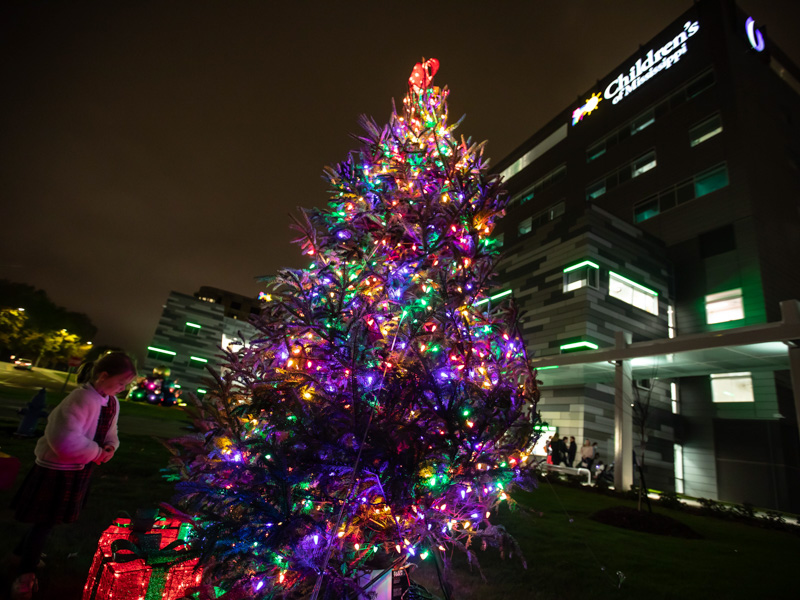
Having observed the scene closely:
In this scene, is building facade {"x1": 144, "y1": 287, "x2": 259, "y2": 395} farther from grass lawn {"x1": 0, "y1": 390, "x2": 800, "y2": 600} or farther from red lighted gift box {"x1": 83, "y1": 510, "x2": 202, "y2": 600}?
red lighted gift box {"x1": 83, "y1": 510, "x2": 202, "y2": 600}

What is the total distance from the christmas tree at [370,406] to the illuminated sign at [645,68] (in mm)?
28797

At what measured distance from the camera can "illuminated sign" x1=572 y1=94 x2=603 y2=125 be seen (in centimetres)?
2822

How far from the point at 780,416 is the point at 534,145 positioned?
2497 cm

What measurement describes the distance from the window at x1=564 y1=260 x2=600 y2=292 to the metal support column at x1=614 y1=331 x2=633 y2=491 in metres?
4.98

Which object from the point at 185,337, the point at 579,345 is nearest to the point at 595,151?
the point at 579,345

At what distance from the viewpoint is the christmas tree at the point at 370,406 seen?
2408 millimetres

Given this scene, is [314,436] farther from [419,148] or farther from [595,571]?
[595,571]

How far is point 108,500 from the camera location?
4.84 m

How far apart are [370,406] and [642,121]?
1147 inches

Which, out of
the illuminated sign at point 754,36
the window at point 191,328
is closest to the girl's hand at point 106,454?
the illuminated sign at point 754,36

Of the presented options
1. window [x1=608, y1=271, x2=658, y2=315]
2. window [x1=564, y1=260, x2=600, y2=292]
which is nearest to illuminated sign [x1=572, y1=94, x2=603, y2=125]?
window [x1=608, y1=271, x2=658, y2=315]

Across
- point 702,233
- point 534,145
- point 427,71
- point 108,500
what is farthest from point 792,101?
point 108,500

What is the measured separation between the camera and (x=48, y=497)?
101 inches

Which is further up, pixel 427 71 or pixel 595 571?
pixel 427 71
